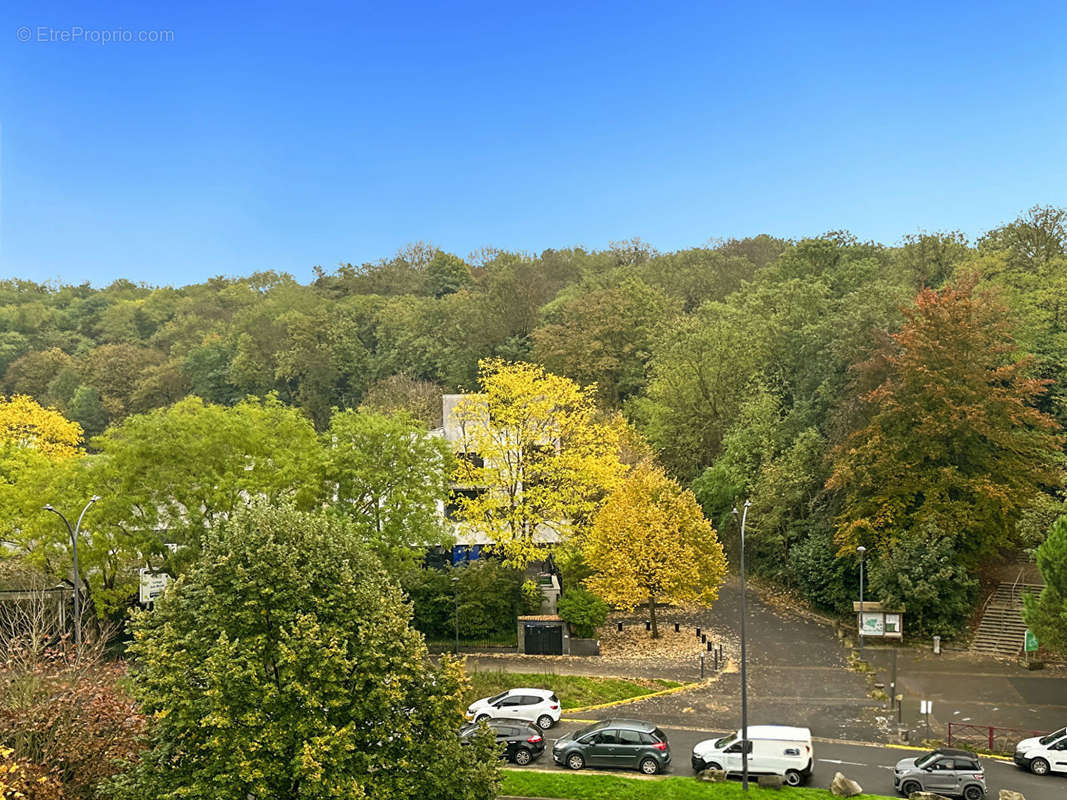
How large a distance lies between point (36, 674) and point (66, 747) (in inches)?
75.2

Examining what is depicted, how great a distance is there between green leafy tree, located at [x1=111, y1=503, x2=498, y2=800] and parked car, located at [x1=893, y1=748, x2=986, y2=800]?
1065cm

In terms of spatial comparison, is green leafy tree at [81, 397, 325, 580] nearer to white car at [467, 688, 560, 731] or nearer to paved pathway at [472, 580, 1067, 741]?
paved pathway at [472, 580, 1067, 741]

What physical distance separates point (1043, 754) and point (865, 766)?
168 inches

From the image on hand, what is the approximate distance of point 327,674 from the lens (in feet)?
46.9

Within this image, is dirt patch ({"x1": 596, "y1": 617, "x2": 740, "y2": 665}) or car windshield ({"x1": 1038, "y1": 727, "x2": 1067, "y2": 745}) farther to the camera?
dirt patch ({"x1": 596, "y1": 617, "x2": 740, "y2": 665})

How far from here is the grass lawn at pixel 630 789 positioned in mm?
19797

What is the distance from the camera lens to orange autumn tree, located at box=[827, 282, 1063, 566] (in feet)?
109

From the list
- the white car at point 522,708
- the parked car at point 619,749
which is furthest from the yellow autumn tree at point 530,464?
the parked car at point 619,749

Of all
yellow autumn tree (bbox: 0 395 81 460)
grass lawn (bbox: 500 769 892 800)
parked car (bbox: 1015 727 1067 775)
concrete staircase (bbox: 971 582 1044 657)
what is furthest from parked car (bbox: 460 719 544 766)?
yellow autumn tree (bbox: 0 395 81 460)

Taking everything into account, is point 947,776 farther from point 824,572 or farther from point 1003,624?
point 824,572

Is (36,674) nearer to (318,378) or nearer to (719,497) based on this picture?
(719,497)

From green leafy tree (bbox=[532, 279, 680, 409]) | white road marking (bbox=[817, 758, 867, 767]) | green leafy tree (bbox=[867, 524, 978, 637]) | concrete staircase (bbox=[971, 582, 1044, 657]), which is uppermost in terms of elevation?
green leafy tree (bbox=[532, 279, 680, 409])

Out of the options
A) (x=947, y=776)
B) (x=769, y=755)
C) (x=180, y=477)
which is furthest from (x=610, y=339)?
(x=947, y=776)

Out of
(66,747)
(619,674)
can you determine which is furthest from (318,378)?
(66,747)
